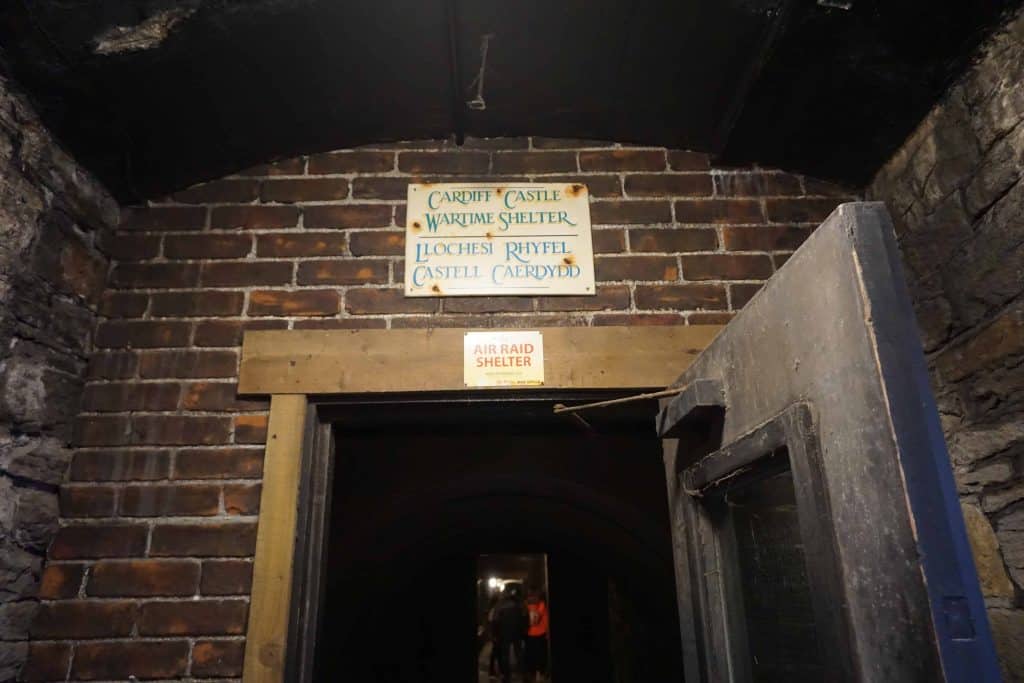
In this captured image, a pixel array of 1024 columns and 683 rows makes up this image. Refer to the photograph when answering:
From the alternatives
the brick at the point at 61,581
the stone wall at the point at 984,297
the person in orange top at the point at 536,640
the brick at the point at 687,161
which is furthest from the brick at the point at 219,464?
the person in orange top at the point at 536,640

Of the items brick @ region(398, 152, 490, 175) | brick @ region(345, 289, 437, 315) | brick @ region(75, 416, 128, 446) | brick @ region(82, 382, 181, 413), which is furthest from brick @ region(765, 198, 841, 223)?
brick @ region(75, 416, 128, 446)

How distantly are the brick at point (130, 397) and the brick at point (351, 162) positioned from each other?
2.57ft

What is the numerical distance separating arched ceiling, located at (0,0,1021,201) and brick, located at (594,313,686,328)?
559 millimetres

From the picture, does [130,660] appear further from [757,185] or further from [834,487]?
[757,185]

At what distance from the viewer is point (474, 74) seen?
1.80 metres

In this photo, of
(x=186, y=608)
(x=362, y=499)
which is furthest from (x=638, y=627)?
(x=186, y=608)

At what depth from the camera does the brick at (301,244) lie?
1938mm

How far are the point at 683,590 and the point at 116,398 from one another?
1.62 metres

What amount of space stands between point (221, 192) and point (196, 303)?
371 millimetres

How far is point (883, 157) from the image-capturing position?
191cm

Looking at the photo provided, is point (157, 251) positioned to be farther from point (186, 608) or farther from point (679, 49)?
point (679, 49)

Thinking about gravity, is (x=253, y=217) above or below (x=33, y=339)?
above

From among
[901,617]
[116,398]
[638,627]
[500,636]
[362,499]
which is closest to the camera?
[901,617]

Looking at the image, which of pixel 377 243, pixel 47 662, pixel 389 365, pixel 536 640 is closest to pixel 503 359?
pixel 389 365
